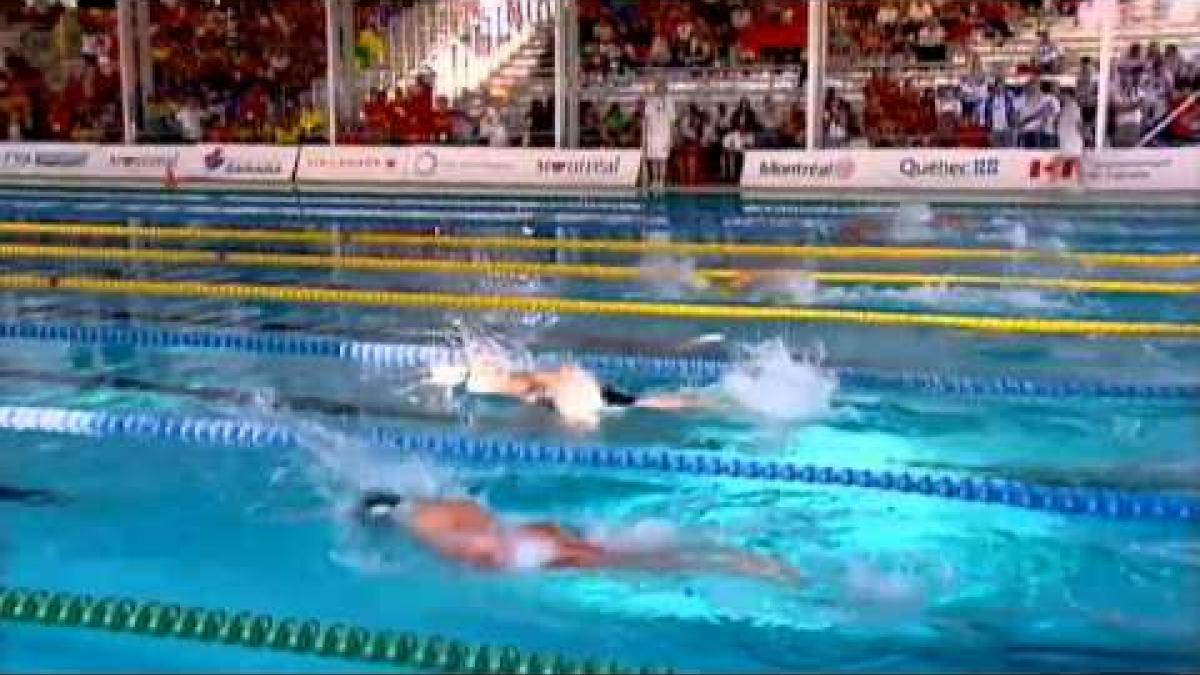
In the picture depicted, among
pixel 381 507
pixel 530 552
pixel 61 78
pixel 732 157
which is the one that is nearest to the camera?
pixel 530 552

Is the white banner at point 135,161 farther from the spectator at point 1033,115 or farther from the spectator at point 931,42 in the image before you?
the spectator at point 1033,115

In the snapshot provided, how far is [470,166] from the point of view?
1692cm

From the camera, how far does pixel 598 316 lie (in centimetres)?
818

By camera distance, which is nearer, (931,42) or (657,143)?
(657,143)

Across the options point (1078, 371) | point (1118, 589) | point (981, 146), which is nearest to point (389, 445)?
point (1118, 589)

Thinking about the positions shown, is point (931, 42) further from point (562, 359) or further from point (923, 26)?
point (562, 359)

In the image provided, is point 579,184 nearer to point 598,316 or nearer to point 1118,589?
point 598,316

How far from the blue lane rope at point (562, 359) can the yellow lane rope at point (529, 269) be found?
2454mm

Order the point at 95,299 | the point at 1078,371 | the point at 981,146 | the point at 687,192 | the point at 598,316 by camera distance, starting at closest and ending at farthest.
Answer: the point at 1078,371 → the point at 598,316 → the point at 95,299 → the point at 687,192 → the point at 981,146

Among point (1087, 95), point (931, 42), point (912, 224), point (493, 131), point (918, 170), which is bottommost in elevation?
point (912, 224)

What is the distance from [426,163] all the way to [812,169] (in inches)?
173

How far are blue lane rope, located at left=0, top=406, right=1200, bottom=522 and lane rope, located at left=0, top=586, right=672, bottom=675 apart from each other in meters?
1.73

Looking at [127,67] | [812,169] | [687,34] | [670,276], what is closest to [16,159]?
[127,67]

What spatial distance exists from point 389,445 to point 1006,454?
219 centimetres
